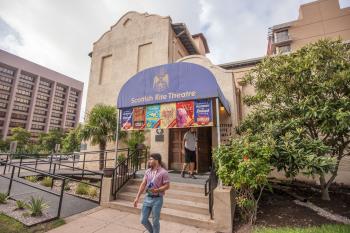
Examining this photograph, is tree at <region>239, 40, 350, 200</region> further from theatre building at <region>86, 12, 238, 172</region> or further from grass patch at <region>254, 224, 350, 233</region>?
theatre building at <region>86, 12, 238, 172</region>

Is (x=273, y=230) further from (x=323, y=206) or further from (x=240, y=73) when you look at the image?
(x=240, y=73)

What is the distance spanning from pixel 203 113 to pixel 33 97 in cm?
7292

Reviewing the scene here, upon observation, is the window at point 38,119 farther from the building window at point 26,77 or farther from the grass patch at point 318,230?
the grass patch at point 318,230

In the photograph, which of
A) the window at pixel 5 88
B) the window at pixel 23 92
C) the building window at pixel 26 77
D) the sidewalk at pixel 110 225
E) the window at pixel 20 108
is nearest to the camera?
the sidewalk at pixel 110 225

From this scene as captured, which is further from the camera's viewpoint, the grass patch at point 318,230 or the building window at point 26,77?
the building window at point 26,77

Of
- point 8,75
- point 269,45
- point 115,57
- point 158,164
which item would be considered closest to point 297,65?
point 158,164

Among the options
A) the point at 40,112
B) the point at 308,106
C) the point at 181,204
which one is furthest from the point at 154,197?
the point at 40,112

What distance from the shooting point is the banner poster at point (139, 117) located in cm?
637

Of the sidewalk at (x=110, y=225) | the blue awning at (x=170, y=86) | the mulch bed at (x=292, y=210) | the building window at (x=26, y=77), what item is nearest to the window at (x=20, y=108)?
the building window at (x=26, y=77)

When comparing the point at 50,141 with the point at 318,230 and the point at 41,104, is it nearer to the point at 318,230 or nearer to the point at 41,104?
the point at 41,104

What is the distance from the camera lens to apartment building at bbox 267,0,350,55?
2481 cm

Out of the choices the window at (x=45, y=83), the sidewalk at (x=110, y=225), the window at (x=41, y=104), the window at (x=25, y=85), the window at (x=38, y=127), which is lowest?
the sidewalk at (x=110, y=225)

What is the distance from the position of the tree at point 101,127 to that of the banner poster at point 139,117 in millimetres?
4619

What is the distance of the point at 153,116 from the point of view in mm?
6184
